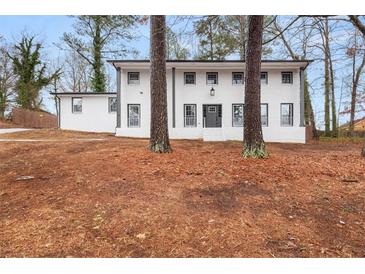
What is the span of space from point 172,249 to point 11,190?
136 inches

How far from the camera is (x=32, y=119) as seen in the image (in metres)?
26.2

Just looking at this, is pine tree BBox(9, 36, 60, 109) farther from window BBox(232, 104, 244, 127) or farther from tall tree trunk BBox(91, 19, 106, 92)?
window BBox(232, 104, 244, 127)

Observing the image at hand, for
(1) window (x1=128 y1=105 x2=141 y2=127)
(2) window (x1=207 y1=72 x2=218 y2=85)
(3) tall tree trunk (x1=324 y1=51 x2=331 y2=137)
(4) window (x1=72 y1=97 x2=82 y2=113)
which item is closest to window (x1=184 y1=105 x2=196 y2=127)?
(2) window (x1=207 y1=72 x2=218 y2=85)

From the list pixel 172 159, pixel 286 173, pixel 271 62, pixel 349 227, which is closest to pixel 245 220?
pixel 349 227

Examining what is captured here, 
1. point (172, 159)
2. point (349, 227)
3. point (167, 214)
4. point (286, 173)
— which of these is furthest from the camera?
point (172, 159)

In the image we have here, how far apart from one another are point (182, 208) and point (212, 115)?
14.1 m

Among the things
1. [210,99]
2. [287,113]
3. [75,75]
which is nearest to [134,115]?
[210,99]

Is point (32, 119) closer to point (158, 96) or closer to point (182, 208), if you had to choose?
point (158, 96)

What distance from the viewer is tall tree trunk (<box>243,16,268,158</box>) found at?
712 centimetres

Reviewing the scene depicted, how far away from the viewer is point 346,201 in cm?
462

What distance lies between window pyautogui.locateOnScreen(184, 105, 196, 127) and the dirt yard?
11036 millimetres

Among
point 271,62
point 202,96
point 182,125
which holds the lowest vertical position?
point 182,125

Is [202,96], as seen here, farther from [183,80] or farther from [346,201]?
[346,201]

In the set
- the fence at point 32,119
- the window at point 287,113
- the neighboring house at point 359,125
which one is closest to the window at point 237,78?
the window at point 287,113
